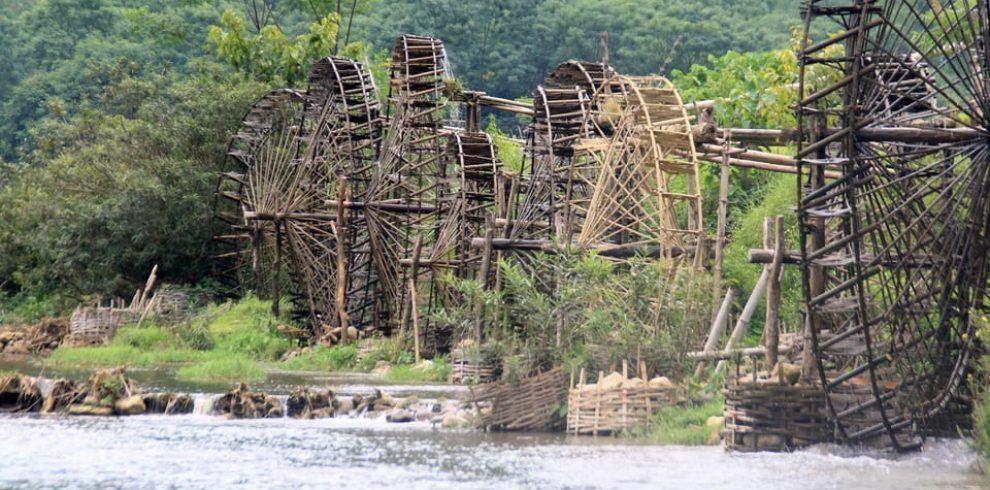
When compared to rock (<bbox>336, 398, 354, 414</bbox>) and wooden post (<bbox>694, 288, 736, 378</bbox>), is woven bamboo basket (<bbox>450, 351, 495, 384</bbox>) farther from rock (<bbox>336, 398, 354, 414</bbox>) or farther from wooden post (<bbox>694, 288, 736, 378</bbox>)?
wooden post (<bbox>694, 288, 736, 378</bbox>)

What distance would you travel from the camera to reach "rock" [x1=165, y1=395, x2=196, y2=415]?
1098 inches

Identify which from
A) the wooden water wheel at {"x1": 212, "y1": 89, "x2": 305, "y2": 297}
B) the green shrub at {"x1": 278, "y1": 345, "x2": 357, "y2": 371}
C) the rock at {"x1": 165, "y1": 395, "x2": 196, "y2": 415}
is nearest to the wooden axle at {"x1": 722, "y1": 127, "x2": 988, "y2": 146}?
the rock at {"x1": 165, "y1": 395, "x2": 196, "y2": 415}

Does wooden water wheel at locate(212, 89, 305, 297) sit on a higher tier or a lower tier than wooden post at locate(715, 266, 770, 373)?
higher

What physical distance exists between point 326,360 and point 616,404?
16083 millimetres

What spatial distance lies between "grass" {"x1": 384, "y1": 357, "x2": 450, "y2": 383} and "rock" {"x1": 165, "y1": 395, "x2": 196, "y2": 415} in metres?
6.24

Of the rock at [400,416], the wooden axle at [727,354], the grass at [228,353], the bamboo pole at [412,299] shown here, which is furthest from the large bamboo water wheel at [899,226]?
the bamboo pole at [412,299]

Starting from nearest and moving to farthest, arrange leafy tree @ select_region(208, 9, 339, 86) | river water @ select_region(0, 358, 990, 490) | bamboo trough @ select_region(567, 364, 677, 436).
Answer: river water @ select_region(0, 358, 990, 490) → bamboo trough @ select_region(567, 364, 677, 436) → leafy tree @ select_region(208, 9, 339, 86)

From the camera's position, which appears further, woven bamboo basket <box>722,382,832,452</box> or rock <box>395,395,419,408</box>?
rock <box>395,395,419,408</box>

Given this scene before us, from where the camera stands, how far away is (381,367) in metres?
36.8

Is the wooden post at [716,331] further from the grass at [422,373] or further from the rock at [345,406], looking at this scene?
the grass at [422,373]

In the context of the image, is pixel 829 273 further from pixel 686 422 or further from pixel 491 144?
pixel 491 144

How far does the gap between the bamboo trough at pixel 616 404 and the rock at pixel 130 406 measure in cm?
891

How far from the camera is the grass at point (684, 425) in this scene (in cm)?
2217

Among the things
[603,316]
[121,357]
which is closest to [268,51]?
[121,357]
